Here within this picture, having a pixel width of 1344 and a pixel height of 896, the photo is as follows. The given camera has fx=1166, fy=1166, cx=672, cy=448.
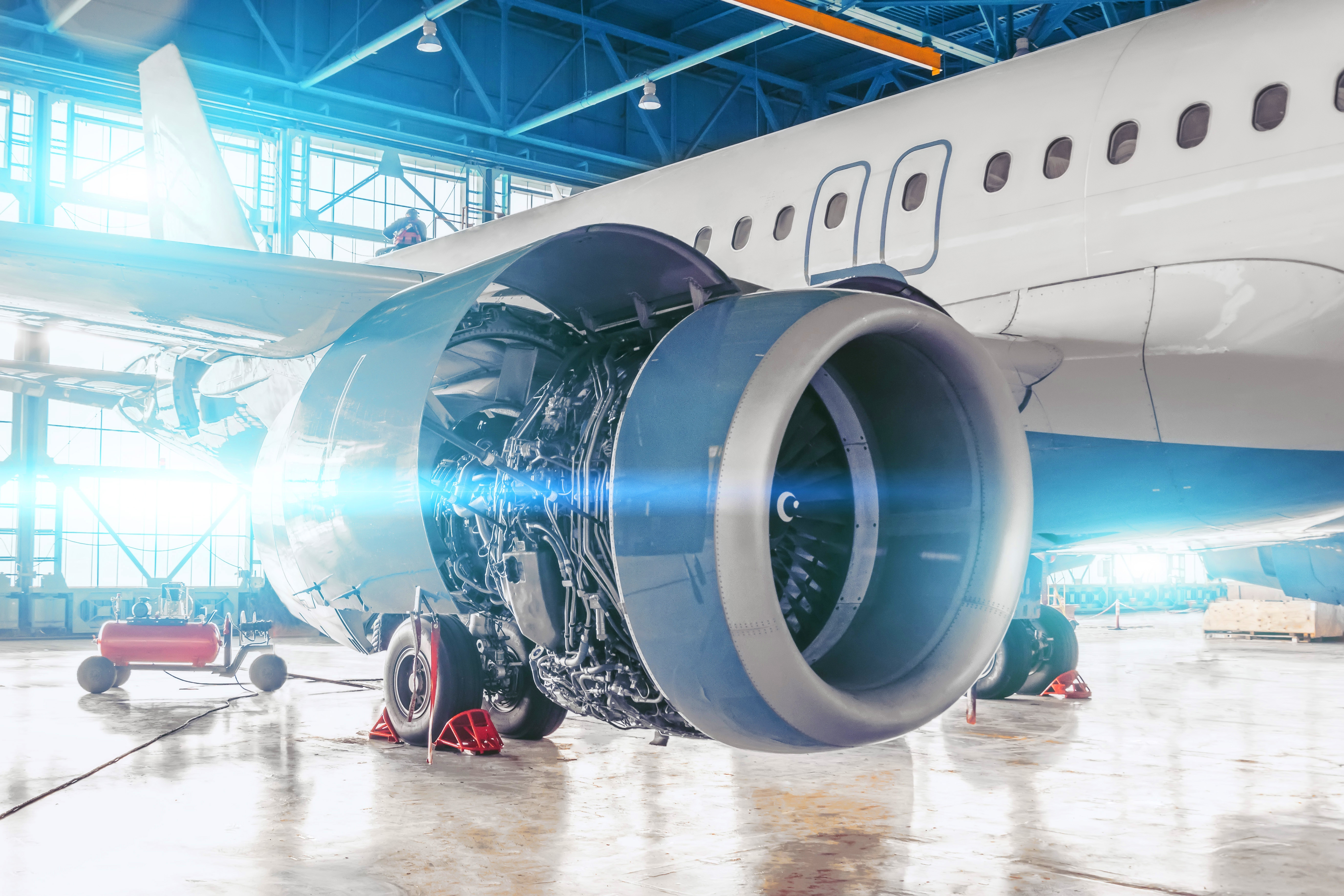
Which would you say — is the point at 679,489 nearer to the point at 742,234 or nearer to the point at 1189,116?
the point at 1189,116

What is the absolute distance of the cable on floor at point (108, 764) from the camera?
4445 millimetres

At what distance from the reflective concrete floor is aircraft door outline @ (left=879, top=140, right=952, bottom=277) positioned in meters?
2.48

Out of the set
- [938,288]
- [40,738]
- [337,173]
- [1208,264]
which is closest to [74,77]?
[337,173]

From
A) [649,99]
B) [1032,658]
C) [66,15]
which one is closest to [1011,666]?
[1032,658]

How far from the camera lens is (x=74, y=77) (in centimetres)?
1747

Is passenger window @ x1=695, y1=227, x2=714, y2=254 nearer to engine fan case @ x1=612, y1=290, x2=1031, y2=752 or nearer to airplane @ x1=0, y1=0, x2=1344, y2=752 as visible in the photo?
airplane @ x1=0, y1=0, x2=1344, y2=752

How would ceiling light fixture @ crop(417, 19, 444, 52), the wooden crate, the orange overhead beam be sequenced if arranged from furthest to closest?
the wooden crate < ceiling light fixture @ crop(417, 19, 444, 52) < the orange overhead beam

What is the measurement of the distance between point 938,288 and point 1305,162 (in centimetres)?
167

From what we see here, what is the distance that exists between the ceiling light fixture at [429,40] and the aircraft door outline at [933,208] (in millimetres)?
9798

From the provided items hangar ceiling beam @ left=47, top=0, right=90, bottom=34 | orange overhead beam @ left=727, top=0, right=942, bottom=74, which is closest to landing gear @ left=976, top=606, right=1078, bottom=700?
orange overhead beam @ left=727, top=0, right=942, bottom=74

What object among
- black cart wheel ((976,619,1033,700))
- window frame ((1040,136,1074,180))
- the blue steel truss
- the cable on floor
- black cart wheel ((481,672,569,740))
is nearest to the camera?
the cable on floor

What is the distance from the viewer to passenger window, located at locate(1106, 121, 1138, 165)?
17.0ft

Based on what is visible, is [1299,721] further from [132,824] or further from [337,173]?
[337,173]

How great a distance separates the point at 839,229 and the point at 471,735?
331cm
